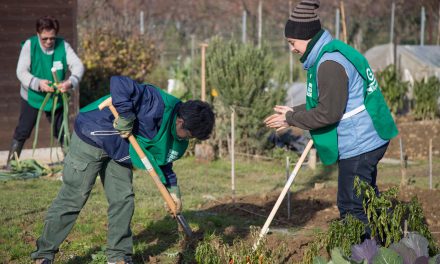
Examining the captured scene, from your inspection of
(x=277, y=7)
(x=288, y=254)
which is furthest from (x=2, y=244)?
(x=277, y=7)

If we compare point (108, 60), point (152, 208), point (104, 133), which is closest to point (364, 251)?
point (104, 133)

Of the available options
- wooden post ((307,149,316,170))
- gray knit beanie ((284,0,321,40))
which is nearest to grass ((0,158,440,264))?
wooden post ((307,149,316,170))

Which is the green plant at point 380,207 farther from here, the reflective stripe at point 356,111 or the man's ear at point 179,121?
the man's ear at point 179,121

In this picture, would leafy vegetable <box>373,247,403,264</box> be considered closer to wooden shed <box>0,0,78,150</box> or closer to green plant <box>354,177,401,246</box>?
green plant <box>354,177,401,246</box>

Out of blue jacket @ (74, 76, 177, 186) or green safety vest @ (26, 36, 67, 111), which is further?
green safety vest @ (26, 36, 67, 111)

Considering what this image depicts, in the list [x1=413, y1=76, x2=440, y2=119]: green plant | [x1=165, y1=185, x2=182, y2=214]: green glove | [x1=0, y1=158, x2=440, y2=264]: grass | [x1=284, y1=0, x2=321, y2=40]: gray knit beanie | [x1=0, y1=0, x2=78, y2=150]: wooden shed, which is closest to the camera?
[x1=284, y1=0, x2=321, y2=40]: gray knit beanie

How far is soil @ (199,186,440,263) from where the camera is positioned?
6143 millimetres

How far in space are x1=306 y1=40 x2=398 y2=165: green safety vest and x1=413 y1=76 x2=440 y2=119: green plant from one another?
29.8 ft

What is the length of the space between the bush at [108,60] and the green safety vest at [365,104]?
8.44 meters

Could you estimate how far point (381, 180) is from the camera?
9.03 meters

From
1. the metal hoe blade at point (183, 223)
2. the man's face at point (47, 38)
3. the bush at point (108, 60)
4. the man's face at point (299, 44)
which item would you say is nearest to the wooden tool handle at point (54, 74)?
the man's face at point (47, 38)

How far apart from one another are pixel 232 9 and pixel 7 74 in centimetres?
1716

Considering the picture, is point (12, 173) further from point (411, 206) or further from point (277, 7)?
point (277, 7)

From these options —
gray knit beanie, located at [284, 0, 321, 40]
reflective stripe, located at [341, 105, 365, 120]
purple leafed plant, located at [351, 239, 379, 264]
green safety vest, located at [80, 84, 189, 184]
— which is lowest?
purple leafed plant, located at [351, 239, 379, 264]
